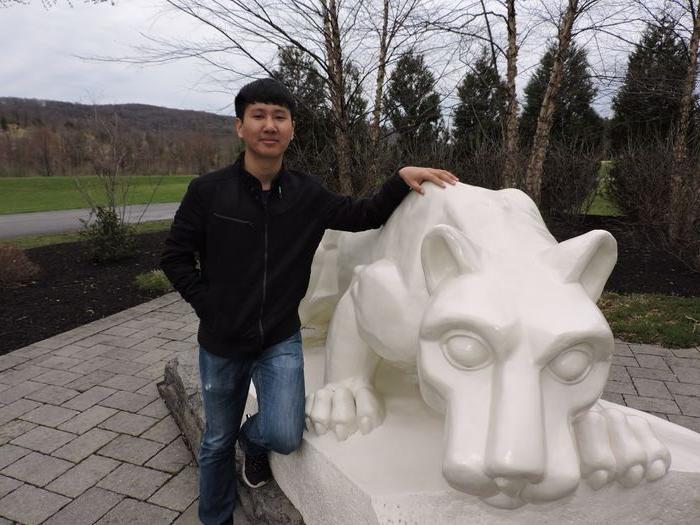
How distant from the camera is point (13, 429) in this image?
3.43m

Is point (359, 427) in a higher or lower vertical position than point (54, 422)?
higher

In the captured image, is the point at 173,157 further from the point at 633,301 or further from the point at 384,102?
the point at 633,301

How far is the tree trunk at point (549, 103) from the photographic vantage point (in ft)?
21.8

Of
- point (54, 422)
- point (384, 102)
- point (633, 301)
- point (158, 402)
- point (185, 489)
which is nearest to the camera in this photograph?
point (185, 489)

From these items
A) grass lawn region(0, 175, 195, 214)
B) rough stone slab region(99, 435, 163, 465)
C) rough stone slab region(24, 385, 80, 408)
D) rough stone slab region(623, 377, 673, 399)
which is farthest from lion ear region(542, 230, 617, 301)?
grass lawn region(0, 175, 195, 214)

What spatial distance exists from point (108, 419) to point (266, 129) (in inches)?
104

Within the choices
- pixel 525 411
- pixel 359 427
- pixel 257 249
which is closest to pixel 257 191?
pixel 257 249

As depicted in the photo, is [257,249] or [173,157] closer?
[257,249]

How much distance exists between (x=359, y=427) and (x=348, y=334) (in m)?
0.39

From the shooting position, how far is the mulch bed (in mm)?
5973

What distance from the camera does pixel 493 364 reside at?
1.37 meters

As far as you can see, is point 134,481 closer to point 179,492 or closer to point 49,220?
point 179,492

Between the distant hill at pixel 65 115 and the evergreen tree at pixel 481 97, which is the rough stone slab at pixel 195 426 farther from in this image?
the distant hill at pixel 65 115

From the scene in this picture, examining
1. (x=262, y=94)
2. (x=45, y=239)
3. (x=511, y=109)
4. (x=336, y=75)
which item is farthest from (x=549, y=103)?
(x=45, y=239)
